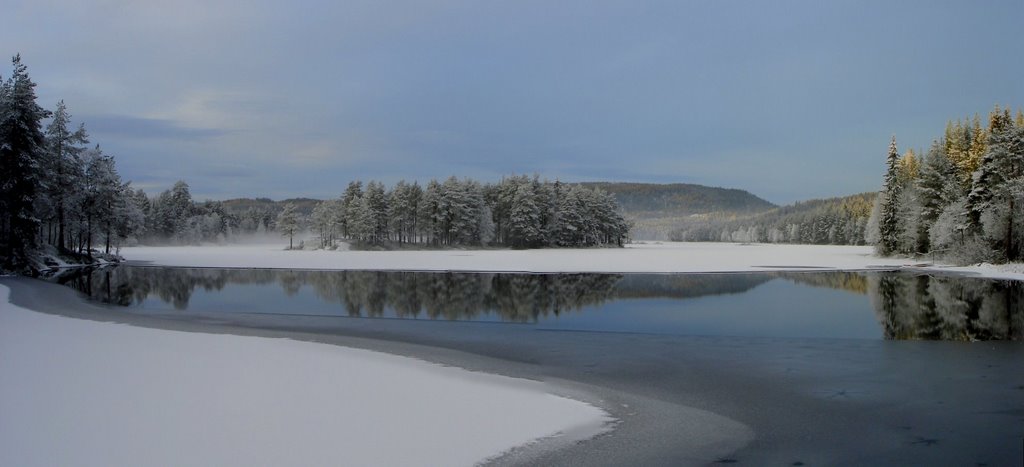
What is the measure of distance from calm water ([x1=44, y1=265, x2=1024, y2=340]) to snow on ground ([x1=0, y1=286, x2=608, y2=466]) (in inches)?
351

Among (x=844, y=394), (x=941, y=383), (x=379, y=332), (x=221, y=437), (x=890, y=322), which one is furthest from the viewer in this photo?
(x=890, y=322)

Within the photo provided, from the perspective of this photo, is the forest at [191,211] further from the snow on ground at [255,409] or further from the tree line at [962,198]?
the tree line at [962,198]

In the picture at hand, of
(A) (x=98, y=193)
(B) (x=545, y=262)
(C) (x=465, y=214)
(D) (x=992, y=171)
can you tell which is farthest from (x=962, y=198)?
(A) (x=98, y=193)

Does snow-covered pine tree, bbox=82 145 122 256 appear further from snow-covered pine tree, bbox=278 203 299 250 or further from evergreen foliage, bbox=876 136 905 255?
evergreen foliage, bbox=876 136 905 255

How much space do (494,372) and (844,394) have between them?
6735 millimetres

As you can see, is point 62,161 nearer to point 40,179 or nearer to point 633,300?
point 40,179

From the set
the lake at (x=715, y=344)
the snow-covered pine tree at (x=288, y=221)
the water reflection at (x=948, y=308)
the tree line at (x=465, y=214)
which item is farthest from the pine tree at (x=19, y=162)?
the snow-covered pine tree at (x=288, y=221)

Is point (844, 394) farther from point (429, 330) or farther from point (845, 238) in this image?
point (845, 238)

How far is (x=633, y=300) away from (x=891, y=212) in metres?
55.1

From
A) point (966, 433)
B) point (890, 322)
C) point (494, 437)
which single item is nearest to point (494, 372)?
point (494, 437)

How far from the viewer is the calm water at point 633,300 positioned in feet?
69.6

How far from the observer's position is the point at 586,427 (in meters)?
9.66

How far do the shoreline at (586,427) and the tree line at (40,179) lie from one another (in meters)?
34.0

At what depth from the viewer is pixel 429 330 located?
66.2ft
